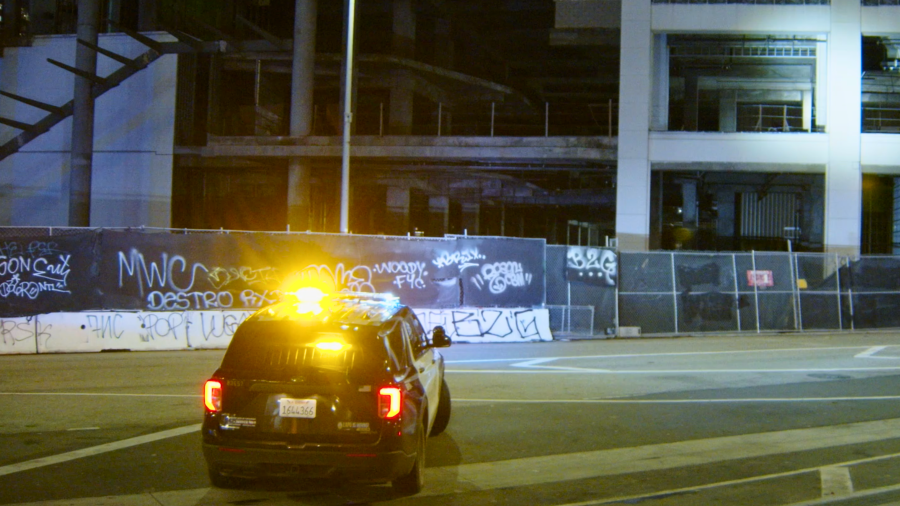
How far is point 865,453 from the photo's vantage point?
854 centimetres

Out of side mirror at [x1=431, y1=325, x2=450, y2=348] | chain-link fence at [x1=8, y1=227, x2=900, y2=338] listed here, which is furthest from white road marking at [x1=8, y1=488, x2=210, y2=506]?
chain-link fence at [x1=8, y1=227, x2=900, y2=338]

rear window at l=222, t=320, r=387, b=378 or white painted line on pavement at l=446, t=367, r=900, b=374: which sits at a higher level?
rear window at l=222, t=320, r=387, b=378

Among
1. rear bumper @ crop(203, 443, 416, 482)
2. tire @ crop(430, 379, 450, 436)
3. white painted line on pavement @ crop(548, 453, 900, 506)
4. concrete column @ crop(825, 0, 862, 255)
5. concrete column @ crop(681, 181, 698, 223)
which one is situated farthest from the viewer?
concrete column @ crop(681, 181, 698, 223)

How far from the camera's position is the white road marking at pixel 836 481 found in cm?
705

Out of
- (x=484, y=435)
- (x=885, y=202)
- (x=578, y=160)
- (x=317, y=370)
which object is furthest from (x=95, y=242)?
(x=885, y=202)

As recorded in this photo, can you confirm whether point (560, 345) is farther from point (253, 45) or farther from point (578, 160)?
point (253, 45)

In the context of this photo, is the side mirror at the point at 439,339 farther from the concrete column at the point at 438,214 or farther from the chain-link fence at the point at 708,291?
the concrete column at the point at 438,214

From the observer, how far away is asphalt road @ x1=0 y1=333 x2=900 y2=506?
271 inches

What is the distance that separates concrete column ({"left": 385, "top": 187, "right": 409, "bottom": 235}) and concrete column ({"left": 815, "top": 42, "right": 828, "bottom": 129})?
17279 mm

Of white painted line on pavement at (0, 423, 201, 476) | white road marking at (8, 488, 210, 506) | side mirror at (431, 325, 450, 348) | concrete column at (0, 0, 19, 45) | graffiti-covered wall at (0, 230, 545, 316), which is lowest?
white road marking at (8, 488, 210, 506)

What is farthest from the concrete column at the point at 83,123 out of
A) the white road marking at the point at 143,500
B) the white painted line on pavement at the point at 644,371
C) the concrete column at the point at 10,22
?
the white road marking at the point at 143,500

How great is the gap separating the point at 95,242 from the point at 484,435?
11166 mm

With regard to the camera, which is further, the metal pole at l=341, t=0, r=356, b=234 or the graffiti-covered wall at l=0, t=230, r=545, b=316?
the metal pole at l=341, t=0, r=356, b=234

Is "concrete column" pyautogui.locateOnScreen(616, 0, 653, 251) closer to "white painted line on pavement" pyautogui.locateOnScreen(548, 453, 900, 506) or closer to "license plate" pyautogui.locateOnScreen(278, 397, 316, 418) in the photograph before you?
"white painted line on pavement" pyautogui.locateOnScreen(548, 453, 900, 506)
